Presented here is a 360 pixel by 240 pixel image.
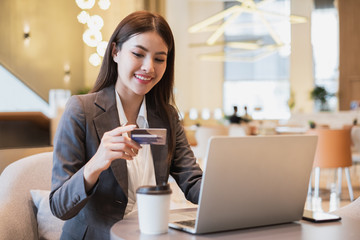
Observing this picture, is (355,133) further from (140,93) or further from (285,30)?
(285,30)

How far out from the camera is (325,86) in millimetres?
15188

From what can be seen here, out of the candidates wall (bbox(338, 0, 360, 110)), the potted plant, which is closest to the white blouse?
the potted plant

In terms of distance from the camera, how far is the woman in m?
1.42

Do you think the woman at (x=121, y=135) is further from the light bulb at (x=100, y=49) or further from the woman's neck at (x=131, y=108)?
the light bulb at (x=100, y=49)

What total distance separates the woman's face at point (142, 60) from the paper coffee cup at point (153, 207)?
0.49 meters

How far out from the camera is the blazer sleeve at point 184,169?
1662 millimetres

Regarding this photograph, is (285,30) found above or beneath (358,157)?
above

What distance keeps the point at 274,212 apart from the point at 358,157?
583 centimetres

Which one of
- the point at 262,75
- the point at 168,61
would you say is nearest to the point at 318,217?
the point at 168,61

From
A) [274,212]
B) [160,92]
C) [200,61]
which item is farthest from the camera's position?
[200,61]

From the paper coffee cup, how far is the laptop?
0.08m

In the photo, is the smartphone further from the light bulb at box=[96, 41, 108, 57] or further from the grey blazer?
the light bulb at box=[96, 41, 108, 57]

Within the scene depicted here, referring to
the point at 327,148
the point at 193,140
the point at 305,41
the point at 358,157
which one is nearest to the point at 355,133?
the point at 358,157

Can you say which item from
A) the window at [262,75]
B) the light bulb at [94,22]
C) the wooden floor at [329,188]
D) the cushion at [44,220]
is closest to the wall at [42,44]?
the light bulb at [94,22]
